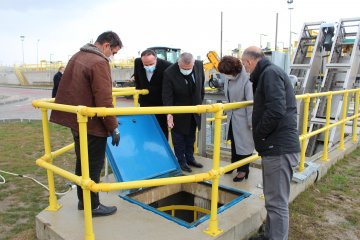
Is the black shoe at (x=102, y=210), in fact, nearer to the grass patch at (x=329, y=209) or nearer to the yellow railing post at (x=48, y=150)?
the yellow railing post at (x=48, y=150)

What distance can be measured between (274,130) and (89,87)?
61.7 inches

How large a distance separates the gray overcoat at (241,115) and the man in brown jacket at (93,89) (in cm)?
153

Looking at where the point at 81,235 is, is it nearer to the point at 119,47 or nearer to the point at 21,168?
the point at 119,47

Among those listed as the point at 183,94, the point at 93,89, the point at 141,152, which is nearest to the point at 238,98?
the point at 183,94

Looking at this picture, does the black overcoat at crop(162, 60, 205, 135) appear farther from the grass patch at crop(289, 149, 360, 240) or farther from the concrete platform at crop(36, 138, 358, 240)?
the grass patch at crop(289, 149, 360, 240)

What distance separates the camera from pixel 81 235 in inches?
110

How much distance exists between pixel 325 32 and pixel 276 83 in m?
5.86

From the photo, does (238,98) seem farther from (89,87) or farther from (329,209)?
(89,87)

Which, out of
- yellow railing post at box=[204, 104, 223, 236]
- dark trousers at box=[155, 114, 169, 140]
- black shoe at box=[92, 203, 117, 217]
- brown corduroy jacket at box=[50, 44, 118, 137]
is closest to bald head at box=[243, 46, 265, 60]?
yellow railing post at box=[204, 104, 223, 236]

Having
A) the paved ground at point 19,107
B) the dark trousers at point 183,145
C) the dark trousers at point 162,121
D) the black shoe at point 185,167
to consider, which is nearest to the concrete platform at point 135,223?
the black shoe at point 185,167

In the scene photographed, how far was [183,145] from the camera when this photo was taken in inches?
175

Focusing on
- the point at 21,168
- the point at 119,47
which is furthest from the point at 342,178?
the point at 21,168

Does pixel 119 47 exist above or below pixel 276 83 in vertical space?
above

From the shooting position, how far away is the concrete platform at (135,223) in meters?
2.81
